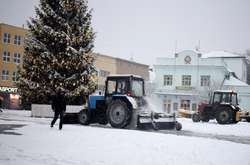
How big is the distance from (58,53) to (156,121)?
10.8 m

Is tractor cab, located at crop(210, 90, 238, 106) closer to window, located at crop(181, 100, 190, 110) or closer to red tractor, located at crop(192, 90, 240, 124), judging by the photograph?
red tractor, located at crop(192, 90, 240, 124)

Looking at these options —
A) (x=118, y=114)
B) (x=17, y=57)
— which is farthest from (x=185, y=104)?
(x=118, y=114)

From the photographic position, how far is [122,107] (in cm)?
1739

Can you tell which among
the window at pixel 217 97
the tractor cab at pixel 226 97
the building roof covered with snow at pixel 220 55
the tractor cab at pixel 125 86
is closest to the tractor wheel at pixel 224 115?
the tractor cab at pixel 226 97

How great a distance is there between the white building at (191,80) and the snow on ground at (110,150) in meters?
41.5

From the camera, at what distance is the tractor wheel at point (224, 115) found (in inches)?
1016

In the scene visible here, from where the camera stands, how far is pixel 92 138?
1204cm

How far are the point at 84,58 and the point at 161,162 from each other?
59.3 feet

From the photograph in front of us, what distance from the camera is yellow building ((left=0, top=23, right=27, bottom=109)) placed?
59156 millimetres

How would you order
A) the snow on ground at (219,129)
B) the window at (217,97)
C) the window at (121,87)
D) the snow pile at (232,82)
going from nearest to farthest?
the window at (121,87)
the snow on ground at (219,129)
the window at (217,97)
the snow pile at (232,82)

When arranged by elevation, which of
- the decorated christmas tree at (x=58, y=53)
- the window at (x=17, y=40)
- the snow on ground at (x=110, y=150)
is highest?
the window at (x=17, y=40)

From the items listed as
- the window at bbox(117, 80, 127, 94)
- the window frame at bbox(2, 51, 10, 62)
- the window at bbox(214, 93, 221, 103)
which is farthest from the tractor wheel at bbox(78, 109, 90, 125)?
the window frame at bbox(2, 51, 10, 62)

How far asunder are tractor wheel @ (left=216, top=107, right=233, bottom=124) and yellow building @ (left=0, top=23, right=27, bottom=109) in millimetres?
40142

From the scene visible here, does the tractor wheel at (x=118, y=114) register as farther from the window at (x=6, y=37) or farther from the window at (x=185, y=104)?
the window at (x=6, y=37)
